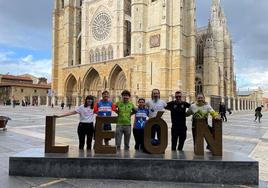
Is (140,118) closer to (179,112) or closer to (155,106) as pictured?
(155,106)

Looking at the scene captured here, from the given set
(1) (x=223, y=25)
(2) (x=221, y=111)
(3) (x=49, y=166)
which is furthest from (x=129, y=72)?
(3) (x=49, y=166)

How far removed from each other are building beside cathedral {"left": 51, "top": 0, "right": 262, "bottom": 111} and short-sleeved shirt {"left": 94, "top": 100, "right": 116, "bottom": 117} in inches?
1182

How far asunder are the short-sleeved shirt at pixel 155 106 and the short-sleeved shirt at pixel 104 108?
0.77 meters

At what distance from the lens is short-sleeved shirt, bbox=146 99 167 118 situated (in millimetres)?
5473

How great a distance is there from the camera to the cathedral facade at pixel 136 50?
36.1m

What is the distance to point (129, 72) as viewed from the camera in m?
38.4

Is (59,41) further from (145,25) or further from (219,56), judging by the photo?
(219,56)

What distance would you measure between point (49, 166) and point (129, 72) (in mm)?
34320

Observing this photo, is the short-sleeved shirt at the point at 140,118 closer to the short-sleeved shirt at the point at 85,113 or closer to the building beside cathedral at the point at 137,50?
the short-sleeved shirt at the point at 85,113

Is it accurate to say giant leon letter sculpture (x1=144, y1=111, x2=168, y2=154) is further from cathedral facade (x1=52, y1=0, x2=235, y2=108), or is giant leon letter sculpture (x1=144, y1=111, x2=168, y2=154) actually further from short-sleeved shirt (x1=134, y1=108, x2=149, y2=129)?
cathedral facade (x1=52, y1=0, x2=235, y2=108)

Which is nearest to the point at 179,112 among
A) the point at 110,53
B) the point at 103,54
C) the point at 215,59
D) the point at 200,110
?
the point at 200,110

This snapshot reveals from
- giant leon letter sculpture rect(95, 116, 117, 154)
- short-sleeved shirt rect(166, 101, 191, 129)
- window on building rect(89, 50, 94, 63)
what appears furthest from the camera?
window on building rect(89, 50, 94, 63)

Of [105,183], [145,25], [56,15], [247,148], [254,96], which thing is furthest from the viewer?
[254,96]

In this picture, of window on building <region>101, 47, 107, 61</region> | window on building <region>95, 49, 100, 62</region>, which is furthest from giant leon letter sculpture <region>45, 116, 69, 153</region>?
window on building <region>95, 49, 100, 62</region>
